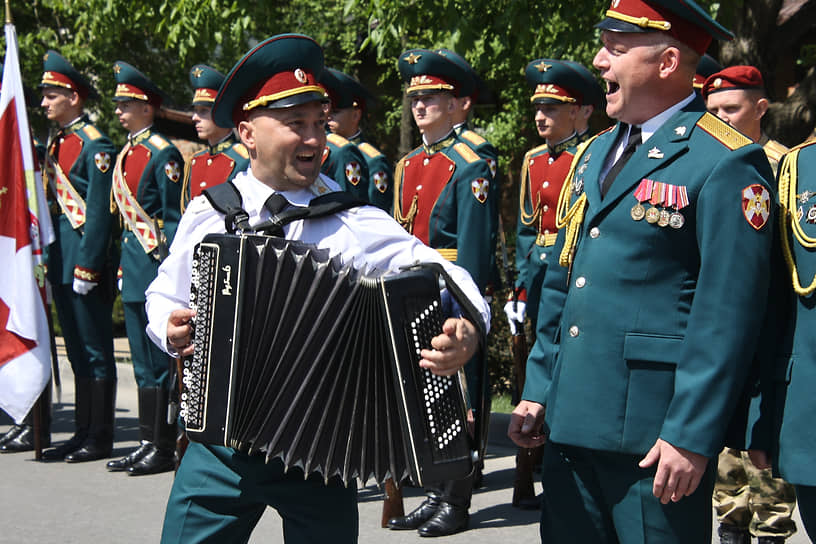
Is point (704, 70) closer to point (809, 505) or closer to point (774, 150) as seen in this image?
point (774, 150)

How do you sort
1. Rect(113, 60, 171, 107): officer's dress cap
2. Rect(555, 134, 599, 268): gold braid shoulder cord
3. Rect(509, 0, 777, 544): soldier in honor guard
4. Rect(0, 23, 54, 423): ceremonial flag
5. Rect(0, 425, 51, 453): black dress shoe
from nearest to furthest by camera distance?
Rect(509, 0, 777, 544): soldier in honor guard, Rect(555, 134, 599, 268): gold braid shoulder cord, Rect(0, 23, 54, 423): ceremonial flag, Rect(113, 60, 171, 107): officer's dress cap, Rect(0, 425, 51, 453): black dress shoe

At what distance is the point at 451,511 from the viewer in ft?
18.7

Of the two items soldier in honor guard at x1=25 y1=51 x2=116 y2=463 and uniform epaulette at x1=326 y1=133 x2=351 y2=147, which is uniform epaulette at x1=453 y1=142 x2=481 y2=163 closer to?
uniform epaulette at x1=326 y1=133 x2=351 y2=147

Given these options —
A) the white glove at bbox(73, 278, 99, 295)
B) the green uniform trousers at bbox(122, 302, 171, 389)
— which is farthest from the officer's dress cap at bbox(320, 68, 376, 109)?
the white glove at bbox(73, 278, 99, 295)

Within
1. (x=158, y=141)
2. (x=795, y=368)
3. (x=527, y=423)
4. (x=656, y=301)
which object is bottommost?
(x=527, y=423)

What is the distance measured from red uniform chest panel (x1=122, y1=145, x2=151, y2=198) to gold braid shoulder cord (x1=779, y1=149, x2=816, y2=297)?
527 centimetres

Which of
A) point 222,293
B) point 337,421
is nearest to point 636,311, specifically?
point 337,421

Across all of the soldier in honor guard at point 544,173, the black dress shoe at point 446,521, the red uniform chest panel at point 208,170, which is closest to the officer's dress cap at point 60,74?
the red uniform chest panel at point 208,170

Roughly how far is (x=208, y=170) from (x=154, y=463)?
198cm

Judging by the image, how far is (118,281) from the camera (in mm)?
7969

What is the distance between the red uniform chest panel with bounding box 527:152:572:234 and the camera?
6.82 metres

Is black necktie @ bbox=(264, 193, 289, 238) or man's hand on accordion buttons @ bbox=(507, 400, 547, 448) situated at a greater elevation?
black necktie @ bbox=(264, 193, 289, 238)

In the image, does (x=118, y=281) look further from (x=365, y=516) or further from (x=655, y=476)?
(x=655, y=476)

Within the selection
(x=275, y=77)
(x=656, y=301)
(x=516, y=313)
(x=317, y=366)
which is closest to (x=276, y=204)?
(x=275, y=77)
